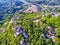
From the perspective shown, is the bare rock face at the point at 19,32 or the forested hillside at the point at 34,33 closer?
the forested hillside at the point at 34,33

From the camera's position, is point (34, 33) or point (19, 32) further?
point (34, 33)

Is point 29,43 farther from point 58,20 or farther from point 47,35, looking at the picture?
point 58,20

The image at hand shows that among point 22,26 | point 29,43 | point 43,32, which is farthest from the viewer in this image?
point 22,26

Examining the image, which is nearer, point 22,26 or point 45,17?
point 22,26

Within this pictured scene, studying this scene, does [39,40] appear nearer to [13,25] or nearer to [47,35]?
[47,35]

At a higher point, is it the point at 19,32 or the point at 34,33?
the point at 19,32

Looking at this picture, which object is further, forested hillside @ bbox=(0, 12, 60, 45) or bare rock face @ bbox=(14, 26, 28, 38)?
bare rock face @ bbox=(14, 26, 28, 38)

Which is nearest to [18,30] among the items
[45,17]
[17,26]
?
[17,26]

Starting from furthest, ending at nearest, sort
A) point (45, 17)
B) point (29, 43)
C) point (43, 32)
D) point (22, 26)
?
point (45, 17)
point (22, 26)
point (43, 32)
point (29, 43)

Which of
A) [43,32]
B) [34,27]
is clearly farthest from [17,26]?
[43,32]
